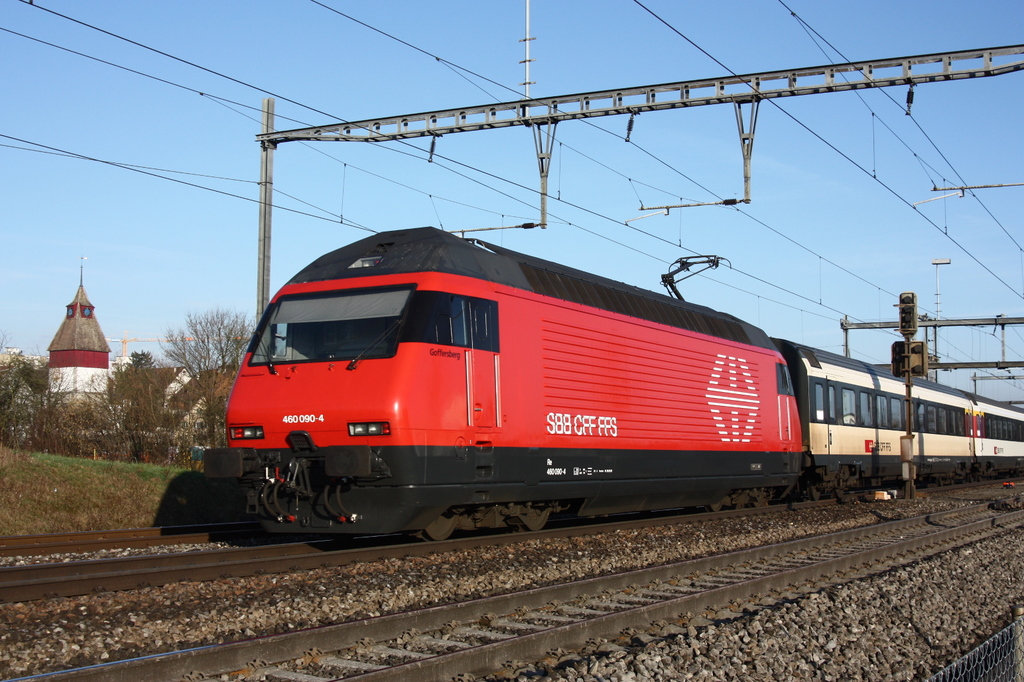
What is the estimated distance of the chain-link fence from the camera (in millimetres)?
5027

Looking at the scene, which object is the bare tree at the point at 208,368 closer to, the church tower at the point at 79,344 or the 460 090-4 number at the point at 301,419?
the 460 090-4 number at the point at 301,419

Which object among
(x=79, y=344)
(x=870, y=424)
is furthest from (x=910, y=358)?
(x=79, y=344)

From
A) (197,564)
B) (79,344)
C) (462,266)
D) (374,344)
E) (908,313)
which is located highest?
(79,344)

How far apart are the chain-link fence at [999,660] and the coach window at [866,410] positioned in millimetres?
19011

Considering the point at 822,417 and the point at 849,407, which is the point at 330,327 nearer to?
the point at 822,417

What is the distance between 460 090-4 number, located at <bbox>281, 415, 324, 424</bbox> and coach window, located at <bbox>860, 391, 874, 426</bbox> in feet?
60.0

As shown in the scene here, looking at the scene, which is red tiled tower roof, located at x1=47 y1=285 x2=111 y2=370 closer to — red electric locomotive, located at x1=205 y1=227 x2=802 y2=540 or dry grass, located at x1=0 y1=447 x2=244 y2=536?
dry grass, located at x1=0 y1=447 x2=244 y2=536

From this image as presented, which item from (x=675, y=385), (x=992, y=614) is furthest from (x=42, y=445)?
(x=992, y=614)

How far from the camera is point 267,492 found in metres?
10.3

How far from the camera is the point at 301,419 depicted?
33.7ft

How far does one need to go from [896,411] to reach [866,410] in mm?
2703

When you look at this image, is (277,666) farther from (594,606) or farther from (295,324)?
(295,324)

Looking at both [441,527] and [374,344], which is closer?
[374,344]

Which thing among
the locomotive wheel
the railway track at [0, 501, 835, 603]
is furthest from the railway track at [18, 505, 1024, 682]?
the locomotive wheel
